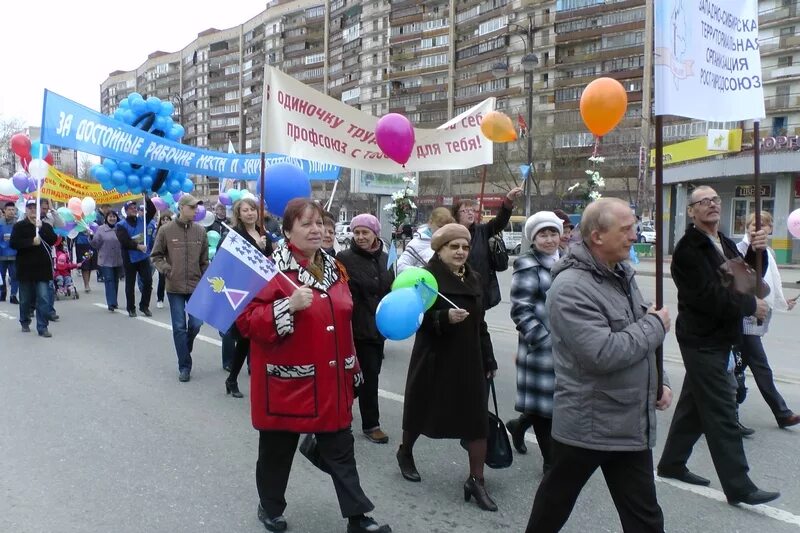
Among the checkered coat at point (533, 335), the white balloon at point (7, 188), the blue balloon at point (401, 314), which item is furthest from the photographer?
the white balloon at point (7, 188)

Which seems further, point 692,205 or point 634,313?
point 692,205

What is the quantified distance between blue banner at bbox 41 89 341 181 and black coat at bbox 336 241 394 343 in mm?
2932

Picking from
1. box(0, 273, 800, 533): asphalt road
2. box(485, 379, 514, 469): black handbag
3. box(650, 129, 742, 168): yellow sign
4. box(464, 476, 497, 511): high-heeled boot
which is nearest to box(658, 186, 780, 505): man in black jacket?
box(0, 273, 800, 533): asphalt road

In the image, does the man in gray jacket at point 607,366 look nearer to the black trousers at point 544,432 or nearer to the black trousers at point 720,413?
the black trousers at point 720,413

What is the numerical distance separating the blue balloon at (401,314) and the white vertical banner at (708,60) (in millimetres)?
1555

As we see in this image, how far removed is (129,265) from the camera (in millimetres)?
11000

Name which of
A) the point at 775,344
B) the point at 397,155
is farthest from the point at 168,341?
the point at 775,344

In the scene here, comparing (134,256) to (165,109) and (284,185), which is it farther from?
(284,185)

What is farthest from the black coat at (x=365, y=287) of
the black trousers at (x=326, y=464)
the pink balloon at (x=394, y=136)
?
the pink balloon at (x=394, y=136)

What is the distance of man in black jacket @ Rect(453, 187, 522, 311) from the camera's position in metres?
5.66

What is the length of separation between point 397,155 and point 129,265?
644 cm

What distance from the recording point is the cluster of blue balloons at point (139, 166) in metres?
10.5

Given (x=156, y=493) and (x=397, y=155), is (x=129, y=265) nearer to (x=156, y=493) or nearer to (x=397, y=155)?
(x=397, y=155)

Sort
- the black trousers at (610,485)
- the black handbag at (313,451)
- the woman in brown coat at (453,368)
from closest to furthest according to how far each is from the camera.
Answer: the black trousers at (610,485) < the black handbag at (313,451) < the woman in brown coat at (453,368)
